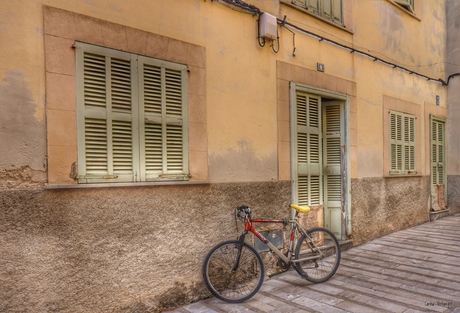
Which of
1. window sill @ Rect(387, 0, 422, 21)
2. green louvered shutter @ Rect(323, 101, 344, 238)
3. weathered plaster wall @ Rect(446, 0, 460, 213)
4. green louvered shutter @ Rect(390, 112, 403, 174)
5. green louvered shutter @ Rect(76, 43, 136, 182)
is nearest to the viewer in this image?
green louvered shutter @ Rect(76, 43, 136, 182)

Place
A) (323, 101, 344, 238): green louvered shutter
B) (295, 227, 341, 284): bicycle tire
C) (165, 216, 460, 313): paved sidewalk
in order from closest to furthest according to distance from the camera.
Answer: (165, 216, 460, 313): paved sidewalk
(295, 227, 341, 284): bicycle tire
(323, 101, 344, 238): green louvered shutter

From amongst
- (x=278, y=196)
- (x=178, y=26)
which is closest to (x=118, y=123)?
(x=178, y=26)

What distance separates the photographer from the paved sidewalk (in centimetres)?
381

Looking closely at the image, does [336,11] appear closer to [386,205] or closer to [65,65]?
[386,205]

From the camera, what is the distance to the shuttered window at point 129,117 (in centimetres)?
348

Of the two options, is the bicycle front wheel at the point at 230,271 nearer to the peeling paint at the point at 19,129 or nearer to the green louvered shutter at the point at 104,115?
the green louvered shutter at the point at 104,115

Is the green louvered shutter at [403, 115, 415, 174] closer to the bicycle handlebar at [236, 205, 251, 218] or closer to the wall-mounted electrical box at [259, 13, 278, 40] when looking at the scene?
the wall-mounted electrical box at [259, 13, 278, 40]

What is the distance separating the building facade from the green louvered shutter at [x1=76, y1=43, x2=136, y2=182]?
0.05 ft

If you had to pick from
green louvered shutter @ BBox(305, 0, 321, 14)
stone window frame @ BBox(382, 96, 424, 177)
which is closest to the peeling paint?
green louvered shutter @ BBox(305, 0, 321, 14)

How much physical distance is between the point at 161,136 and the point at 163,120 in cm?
19

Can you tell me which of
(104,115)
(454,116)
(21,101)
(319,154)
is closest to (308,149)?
(319,154)

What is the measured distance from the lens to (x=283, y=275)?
4.98 m

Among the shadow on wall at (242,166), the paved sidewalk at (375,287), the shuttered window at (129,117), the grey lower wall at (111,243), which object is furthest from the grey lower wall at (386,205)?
the shuttered window at (129,117)

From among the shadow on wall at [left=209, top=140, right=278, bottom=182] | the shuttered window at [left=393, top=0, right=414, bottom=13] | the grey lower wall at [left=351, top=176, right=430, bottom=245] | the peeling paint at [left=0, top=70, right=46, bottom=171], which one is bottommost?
the grey lower wall at [left=351, top=176, right=430, bottom=245]
